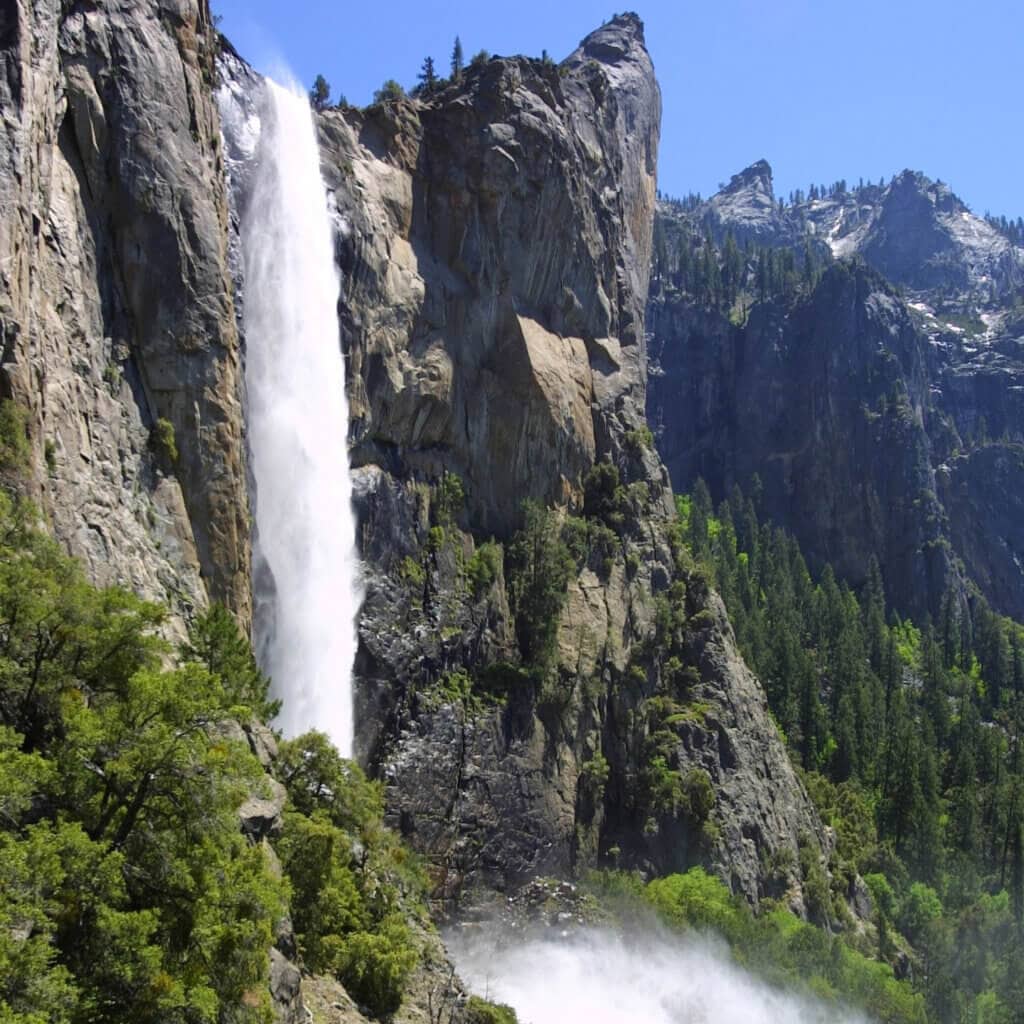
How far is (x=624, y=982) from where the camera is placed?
53.8m

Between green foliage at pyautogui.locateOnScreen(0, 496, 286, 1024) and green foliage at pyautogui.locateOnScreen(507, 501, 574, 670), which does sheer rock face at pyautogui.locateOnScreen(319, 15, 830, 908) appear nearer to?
green foliage at pyautogui.locateOnScreen(507, 501, 574, 670)

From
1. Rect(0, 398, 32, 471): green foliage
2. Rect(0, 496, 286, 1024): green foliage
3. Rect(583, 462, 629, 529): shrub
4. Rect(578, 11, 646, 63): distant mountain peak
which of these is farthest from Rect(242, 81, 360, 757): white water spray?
Rect(578, 11, 646, 63): distant mountain peak

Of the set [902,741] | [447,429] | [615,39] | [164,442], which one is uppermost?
[615,39]

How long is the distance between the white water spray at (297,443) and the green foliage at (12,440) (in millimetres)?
22609

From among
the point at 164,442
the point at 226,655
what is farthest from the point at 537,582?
the point at 226,655

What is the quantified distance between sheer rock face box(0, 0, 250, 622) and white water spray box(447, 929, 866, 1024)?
19662 mm

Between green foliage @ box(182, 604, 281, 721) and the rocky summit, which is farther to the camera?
green foliage @ box(182, 604, 281, 721)

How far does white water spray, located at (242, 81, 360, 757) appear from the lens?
5459cm

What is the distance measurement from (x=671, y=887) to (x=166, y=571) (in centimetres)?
3401

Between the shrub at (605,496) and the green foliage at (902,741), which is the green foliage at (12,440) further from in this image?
the green foliage at (902,741)

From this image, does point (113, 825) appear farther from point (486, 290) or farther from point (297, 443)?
point (486, 290)

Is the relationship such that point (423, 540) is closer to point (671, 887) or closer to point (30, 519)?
point (671, 887)

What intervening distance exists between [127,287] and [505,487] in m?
30.3

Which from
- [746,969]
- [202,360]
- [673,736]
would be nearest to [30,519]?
[202,360]
